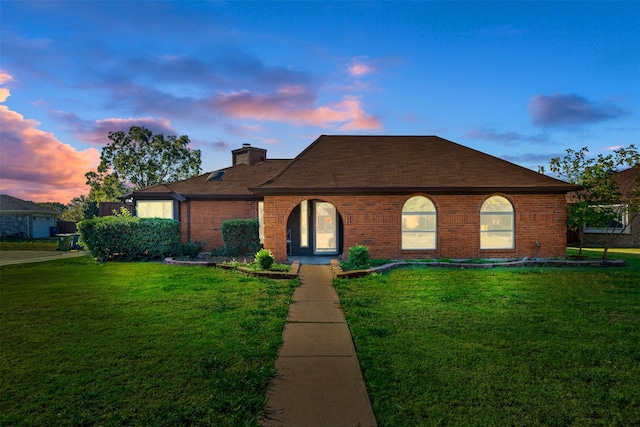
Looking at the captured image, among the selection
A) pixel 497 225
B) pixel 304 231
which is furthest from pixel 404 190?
pixel 304 231

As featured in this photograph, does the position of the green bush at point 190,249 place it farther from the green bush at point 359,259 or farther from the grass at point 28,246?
the grass at point 28,246

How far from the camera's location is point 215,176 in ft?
62.3

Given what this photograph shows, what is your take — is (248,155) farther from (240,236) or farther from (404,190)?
(404,190)

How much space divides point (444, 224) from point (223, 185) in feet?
34.4

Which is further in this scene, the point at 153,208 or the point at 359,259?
the point at 153,208

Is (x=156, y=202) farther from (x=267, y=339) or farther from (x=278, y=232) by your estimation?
(x=267, y=339)

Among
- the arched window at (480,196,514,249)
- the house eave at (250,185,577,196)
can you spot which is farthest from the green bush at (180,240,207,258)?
the arched window at (480,196,514,249)

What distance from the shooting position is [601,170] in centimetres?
1383

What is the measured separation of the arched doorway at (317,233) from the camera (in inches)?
594

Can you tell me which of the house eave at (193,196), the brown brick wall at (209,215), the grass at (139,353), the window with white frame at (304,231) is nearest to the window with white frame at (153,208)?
the house eave at (193,196)

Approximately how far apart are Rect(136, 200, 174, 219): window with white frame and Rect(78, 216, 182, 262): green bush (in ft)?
6.88

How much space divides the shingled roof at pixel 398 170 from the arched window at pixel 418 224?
2.28ft

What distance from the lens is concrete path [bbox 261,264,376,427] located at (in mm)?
3406

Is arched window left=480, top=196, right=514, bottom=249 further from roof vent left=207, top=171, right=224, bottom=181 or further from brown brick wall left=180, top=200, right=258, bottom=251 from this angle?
roof vent left=207, top=171, right=224, bottom=181
